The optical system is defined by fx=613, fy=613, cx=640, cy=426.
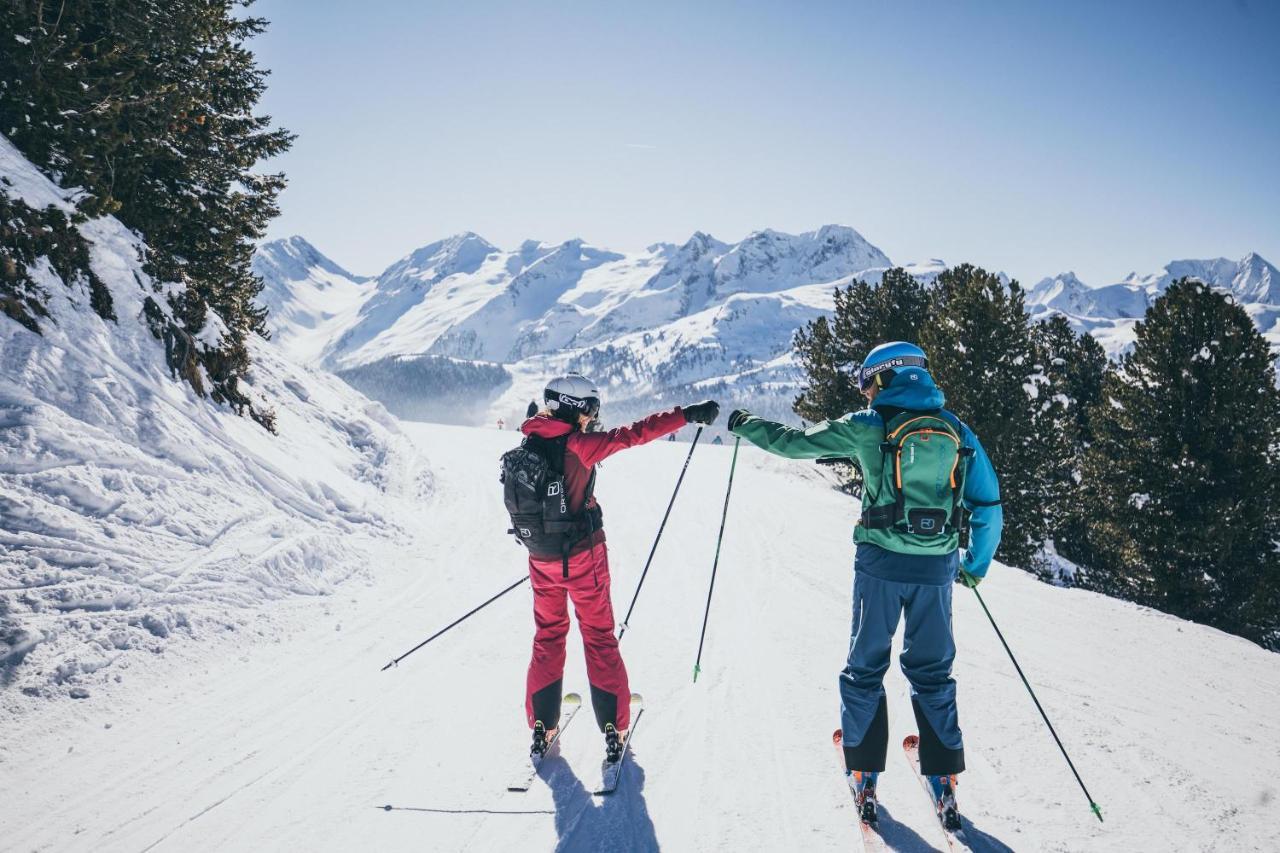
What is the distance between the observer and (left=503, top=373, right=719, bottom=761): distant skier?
4316 mm

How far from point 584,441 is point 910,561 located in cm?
224

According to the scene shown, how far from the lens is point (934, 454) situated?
12.0 feet

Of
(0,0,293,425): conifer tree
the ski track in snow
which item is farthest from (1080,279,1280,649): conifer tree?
(0,0,293,425): conifer tree

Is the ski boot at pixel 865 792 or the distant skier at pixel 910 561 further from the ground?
the distant skier at pixel 910 561

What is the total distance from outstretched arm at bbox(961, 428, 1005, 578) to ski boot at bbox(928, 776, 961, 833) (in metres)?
1.26

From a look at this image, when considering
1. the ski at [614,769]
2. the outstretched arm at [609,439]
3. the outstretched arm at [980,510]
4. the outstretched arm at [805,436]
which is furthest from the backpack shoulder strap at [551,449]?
the outstretched arm at [980,510]

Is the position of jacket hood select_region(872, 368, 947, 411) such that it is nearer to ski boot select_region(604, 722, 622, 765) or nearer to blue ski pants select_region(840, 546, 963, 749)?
blue ski pants select_region(840, 546, 963, 749)

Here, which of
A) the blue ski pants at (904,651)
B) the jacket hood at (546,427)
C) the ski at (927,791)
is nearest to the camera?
the ski at (927,791)

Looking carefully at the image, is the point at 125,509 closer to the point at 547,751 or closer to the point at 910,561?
the point at 547,751

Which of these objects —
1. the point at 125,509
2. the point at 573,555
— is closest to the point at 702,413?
the point at 573,555

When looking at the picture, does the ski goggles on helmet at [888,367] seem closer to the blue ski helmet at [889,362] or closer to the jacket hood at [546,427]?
the blue ski helmet at [889,362]

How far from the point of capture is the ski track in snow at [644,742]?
3547 mm

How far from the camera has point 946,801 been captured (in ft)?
11.8

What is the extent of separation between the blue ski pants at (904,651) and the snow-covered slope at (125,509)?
18.0 ft
